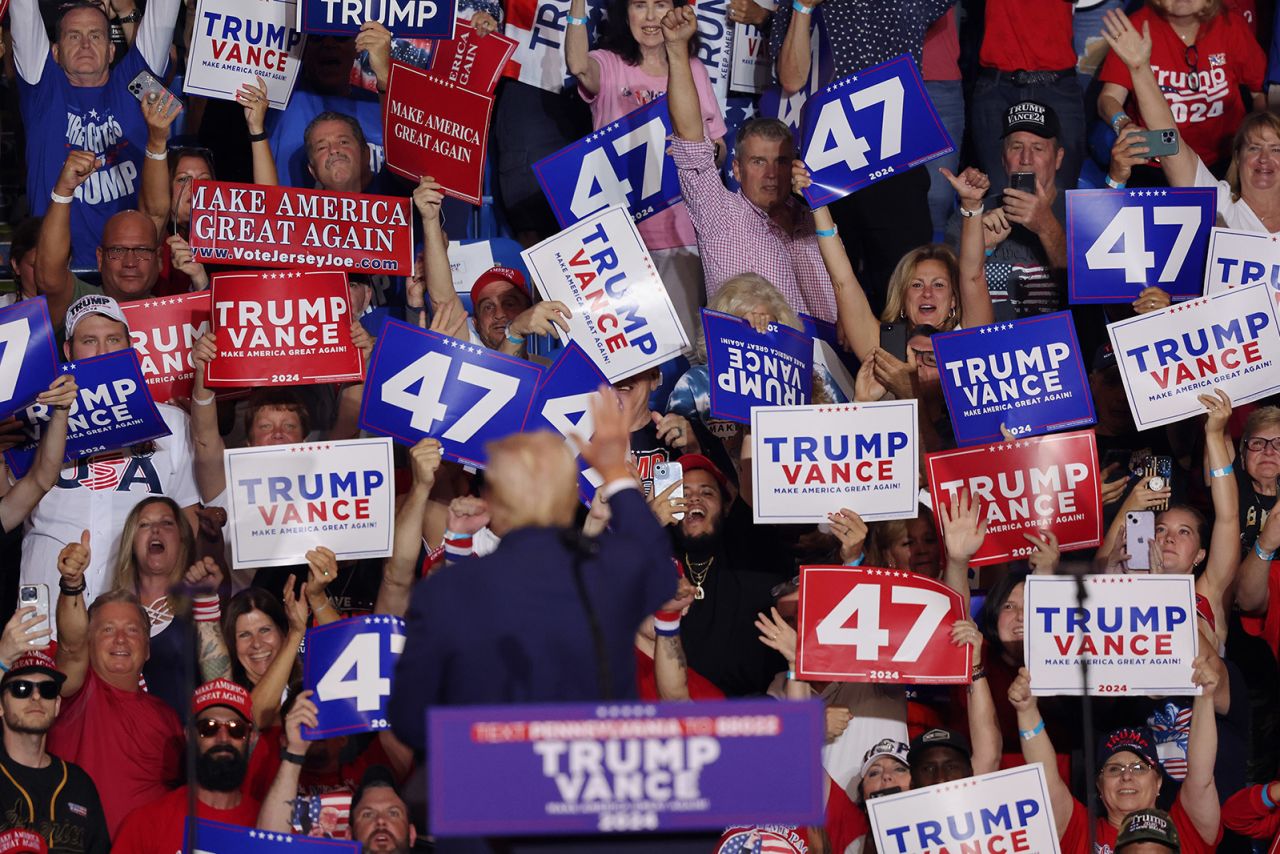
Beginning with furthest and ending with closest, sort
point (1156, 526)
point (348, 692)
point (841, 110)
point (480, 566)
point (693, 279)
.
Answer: point (693, 279) < point (841, 110) < point (1156, 526) < point (348, 692) < point (480, 566)

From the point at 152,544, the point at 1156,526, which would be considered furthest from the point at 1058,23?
the point at 152,544

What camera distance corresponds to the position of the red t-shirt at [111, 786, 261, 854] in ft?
19.2

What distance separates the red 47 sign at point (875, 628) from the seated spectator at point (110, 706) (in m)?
1.93

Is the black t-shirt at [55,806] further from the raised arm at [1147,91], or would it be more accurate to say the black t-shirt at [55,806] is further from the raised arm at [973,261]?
the raised arm at [1147,91]

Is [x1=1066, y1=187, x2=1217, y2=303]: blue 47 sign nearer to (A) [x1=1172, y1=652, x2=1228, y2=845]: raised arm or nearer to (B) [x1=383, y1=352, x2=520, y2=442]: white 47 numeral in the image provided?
(A) [x1=1172, y1=652, x2=1228, y2=845]: raised arm

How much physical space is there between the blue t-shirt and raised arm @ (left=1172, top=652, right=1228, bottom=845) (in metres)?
4.51

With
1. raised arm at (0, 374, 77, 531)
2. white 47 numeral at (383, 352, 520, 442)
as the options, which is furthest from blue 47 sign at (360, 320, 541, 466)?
raised arm at (0, 374, 77, 531)

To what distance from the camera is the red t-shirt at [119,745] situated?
620 cm

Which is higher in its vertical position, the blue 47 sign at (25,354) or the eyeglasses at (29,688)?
A: the blue 47 sign at (25,354)

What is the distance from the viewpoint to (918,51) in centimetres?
813

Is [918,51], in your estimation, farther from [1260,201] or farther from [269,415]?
[269,415]

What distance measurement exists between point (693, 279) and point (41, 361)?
2.54m

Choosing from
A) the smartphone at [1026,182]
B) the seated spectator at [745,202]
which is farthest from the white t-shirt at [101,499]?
the smartphone at [1026,182]

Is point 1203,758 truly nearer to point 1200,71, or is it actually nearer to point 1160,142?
point 1160,142
